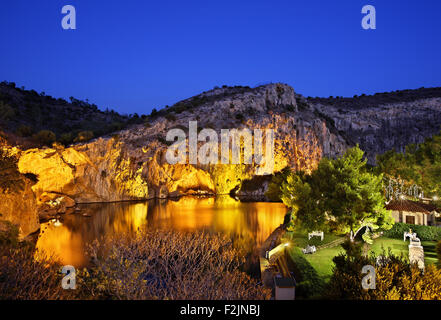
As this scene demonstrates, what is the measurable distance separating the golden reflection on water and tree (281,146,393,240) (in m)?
4.77

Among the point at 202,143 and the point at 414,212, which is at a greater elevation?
the point at 202,143

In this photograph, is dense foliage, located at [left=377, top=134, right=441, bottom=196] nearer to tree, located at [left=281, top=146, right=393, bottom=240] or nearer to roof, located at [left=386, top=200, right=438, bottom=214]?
roof, located at [left=386, top=200, right=438, bottom=214]

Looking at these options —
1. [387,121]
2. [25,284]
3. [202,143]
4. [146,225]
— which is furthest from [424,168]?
[387,121]

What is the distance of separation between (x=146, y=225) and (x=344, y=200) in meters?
17.3

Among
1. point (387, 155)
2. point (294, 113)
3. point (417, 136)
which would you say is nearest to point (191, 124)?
point (294, 113)

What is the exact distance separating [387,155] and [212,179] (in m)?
31.5

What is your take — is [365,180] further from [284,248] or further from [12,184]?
[12,184]

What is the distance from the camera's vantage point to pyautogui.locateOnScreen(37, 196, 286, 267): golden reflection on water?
1971 centimetres

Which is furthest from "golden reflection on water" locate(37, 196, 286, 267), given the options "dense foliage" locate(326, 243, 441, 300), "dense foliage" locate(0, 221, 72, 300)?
"dense foliage" locate(326, 243, 441, 300)

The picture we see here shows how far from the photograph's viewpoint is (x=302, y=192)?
19.0m

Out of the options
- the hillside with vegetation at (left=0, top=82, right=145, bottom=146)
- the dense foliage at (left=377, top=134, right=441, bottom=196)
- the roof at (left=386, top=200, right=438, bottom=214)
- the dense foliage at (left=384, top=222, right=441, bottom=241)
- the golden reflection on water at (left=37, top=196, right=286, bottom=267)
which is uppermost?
the hillside with vegetation at (left=0, top=82, right=145, bottom=146)

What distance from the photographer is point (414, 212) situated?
845 inches

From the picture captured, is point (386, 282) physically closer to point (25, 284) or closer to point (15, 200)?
point (25, 284)

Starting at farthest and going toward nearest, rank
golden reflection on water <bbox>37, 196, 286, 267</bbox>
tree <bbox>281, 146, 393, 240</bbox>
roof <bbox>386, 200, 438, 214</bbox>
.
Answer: roof <bbox>386, 200, 438, 214</bbox> < golden reflection on water <bbox>37, 196, 286, 267</bbox> < tree <bbox>281, 146, 393, 240</bbox>
